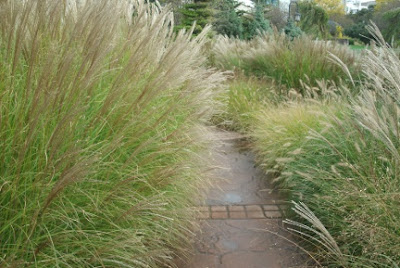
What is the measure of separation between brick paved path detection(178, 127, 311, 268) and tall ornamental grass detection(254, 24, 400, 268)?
0.66 ft

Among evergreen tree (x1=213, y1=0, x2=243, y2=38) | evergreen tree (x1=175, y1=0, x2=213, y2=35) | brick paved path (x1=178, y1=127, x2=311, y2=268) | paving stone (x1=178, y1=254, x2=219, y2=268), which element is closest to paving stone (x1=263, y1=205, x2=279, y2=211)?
brick paved path (x1=178, y1=127, x2=311, y2=268)

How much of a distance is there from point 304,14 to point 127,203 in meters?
29.0

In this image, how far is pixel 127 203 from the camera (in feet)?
6.98

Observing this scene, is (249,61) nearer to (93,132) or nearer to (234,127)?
(234,127)

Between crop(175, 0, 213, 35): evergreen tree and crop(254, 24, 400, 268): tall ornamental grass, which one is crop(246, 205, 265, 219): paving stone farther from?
crop(175, 0, 213, 35): evergreen tree

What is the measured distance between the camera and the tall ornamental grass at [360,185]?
7.11ft

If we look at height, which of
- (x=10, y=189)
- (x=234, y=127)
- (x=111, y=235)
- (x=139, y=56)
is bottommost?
(x=234, y=127)

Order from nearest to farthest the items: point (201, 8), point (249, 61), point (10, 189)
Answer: point (10, 189) → point (249, 61) → point (201, 8)

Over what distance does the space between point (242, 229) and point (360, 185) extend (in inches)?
38.4

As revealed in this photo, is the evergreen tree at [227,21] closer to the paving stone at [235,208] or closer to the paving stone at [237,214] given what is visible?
the paving stone at [235,208]

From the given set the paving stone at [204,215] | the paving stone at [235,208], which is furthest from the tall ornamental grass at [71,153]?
the paving stone at [235,208]

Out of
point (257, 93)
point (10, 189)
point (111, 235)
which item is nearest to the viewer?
point (10, 189)

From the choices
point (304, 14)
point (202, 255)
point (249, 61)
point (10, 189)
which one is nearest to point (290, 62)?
point (249, 61)

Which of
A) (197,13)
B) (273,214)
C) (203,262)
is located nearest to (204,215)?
(273,214)
